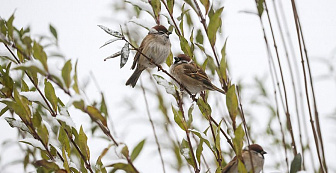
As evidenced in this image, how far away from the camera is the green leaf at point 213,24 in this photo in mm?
1443

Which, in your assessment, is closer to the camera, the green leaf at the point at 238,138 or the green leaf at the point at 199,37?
the green leaf at the point at 238,138

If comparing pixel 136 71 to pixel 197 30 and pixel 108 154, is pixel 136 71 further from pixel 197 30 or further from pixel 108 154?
pixel 108 154

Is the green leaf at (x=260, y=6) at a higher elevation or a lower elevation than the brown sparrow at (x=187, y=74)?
lower

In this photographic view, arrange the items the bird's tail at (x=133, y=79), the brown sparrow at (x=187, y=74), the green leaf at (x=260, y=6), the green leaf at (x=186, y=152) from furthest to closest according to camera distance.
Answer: the bird's tail at (x=133, y=79) → the brown sparrow at (x=187, y=74) → the green leaf at (x=260, y=6) → the green leaf at (x=186, y=152)

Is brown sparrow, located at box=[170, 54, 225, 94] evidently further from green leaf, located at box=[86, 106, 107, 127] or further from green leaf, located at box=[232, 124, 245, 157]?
green leaf, located at box=[86, 106, 107, 127]

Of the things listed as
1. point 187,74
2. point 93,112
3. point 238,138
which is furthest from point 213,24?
point 187,74

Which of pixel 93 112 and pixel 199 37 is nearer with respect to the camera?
pixel 93 112

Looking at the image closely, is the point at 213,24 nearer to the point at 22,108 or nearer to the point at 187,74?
→ the point at 22,108

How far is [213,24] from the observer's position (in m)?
1.46

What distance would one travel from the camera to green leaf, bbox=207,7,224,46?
4.74 ft

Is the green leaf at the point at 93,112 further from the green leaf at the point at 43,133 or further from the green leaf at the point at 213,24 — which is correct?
the green leaf at the point at 213,24

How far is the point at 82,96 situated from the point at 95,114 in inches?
2.5

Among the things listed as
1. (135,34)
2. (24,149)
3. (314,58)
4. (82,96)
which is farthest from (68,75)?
(314,58)

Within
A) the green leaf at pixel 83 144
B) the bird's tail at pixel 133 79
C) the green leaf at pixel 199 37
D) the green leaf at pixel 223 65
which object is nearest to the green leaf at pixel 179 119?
the green leaf at pixel 223 65
